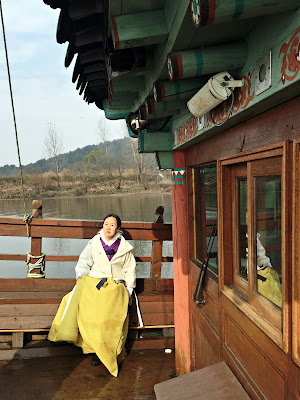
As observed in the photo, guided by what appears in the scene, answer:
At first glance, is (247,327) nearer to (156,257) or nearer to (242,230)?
(242,230)

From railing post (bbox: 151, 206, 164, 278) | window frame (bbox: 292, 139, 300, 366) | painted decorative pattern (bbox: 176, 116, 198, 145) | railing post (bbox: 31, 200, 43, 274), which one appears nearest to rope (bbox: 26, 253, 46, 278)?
railing post (bbox: 31, 200, 43, 274)

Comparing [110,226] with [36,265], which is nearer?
[110,226]

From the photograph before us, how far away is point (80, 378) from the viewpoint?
12.2 ft

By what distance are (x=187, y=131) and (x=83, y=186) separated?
28.4 meters

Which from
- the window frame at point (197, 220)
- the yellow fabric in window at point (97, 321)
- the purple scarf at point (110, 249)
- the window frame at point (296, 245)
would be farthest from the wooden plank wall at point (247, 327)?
the purple scarf at point (110, 249)

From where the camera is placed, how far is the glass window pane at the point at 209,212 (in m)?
2.93

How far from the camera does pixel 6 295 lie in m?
4.28

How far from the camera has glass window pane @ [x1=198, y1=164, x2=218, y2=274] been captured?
293cm

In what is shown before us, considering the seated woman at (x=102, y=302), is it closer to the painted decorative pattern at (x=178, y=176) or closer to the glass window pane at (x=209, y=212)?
the painted decorative pattern at (x=178, y=176)

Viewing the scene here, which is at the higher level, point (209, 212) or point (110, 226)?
point (209, 212)

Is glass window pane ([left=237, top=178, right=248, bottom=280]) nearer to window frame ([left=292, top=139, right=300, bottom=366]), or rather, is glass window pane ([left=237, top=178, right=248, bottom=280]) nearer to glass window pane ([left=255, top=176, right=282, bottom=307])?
glass window pane ([left=255, top=176, right=282, bottom=307])

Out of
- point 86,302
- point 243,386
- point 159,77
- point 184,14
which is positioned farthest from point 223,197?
point 86,302

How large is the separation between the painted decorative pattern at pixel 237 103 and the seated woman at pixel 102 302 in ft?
6.59

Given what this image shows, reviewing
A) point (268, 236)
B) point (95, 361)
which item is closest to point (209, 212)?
point (268, 236)
